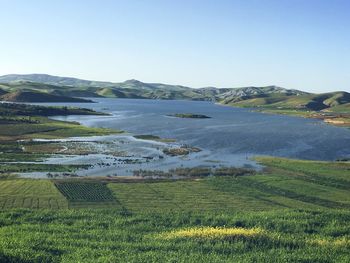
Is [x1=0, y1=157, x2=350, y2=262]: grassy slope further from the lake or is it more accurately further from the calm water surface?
the calm water surface

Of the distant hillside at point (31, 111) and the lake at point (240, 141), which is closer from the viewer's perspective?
the lake at point (240, 141)

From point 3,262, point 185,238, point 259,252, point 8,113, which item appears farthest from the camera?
point 8,113

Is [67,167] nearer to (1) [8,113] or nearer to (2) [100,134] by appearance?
(2) [100,134]

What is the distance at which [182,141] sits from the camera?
10869cm

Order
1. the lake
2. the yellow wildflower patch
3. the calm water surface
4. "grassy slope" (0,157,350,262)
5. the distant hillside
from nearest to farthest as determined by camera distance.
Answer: "grassy slope" (0,157,350,262), the yellow wildflower patch, the lake, the calm water surface, the distant hillside

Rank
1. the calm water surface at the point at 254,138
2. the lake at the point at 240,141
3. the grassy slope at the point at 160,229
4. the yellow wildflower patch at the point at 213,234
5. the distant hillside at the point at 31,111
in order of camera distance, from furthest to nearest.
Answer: the distant hillside at the point at 31,111
the calm water surface at the point at 254,138
the lake at the point at 240,141
the yellow wildflower patch at the point at 213,234
the grassy slope at the point at 160,229

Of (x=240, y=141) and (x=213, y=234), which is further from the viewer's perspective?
(x=240, y=141)

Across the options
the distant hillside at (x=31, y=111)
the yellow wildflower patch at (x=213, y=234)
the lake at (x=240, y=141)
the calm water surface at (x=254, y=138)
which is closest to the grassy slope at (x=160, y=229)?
the yellow wildflower patch at (x=213, y=234)

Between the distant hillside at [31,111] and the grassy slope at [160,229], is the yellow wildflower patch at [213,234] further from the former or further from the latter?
the distant hillside at [31,111]

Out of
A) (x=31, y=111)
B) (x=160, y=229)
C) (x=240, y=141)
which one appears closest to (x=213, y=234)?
(x=160, y=229)

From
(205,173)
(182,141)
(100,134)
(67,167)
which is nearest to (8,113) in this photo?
(100,134)

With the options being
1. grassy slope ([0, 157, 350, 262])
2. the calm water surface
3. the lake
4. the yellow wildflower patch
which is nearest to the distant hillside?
the calm water surface

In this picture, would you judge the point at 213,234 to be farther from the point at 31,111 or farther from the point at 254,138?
the point at 31,111

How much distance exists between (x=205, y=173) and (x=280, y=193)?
15.3m
